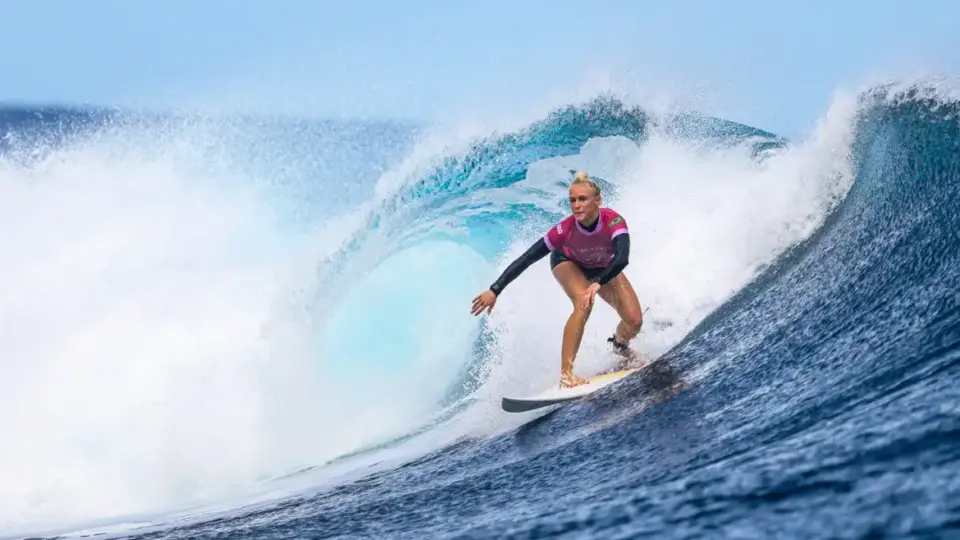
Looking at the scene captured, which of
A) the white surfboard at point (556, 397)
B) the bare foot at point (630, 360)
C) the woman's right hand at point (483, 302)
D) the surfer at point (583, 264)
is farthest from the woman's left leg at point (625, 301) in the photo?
the woman's right hand at point (483, 302)

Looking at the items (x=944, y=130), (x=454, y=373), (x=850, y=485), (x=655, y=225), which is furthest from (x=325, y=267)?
(x=850, y=485)

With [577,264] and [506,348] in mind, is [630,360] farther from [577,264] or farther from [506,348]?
[506,348]

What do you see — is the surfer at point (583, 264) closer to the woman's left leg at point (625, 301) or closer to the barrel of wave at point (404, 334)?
the woman's left leg at point (625, 301)

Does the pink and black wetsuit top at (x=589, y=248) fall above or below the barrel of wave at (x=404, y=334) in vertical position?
below

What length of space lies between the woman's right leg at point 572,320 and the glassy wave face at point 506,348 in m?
0.33

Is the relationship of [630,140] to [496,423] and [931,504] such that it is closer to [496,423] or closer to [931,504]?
[496,423]

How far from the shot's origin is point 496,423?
17.0 feet

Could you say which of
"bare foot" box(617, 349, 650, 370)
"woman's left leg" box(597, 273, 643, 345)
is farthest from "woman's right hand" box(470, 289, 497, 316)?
"bare foot" box(617, 349, 650, 370)

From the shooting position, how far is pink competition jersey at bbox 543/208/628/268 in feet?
16.3

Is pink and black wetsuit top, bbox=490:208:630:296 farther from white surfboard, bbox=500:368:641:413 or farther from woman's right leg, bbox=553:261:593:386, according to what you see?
white surfboard, bbox=500:368:641:413

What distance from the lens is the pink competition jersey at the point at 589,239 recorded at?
16.3 feet

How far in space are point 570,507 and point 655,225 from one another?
6547 millimetres

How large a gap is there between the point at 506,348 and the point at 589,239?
2.52 meters

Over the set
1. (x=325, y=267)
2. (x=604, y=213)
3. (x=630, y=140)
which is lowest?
(x=604, y=213)
